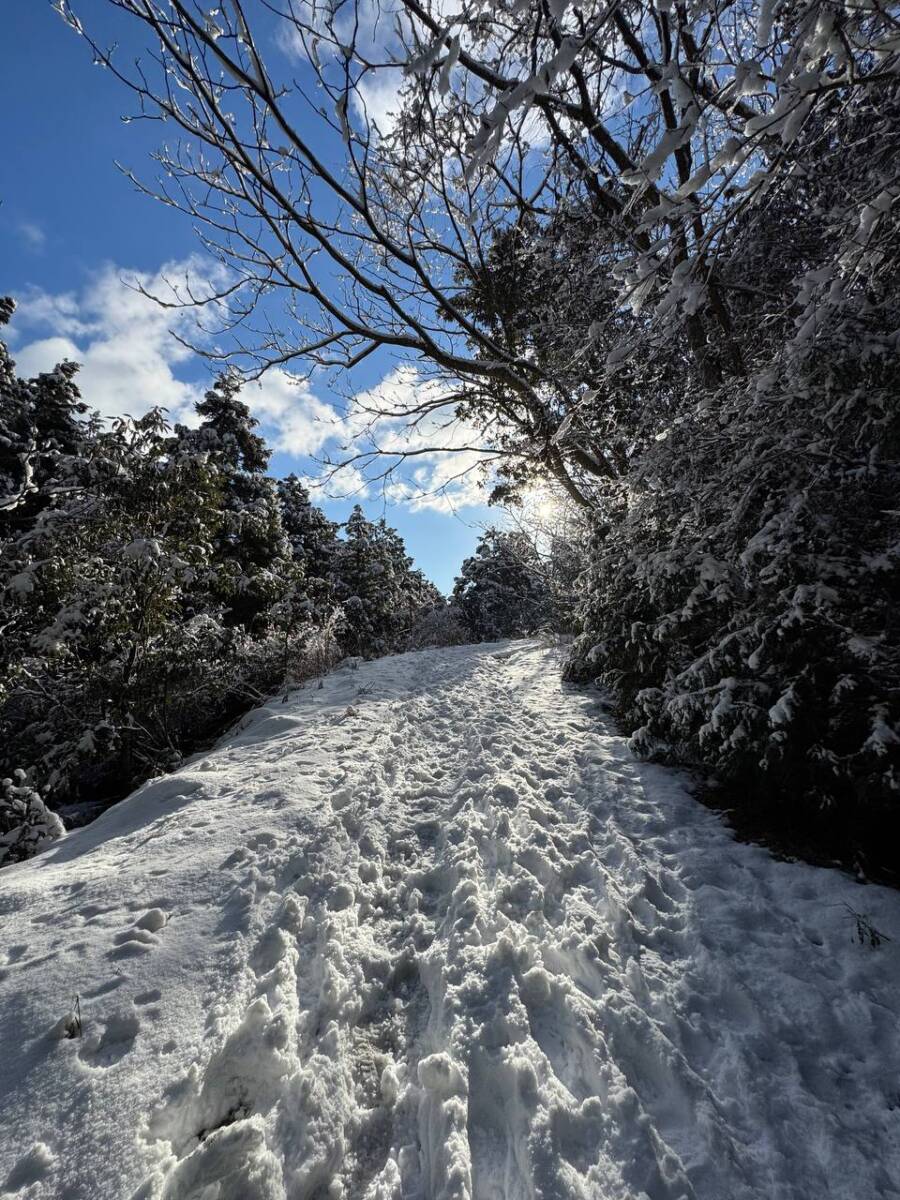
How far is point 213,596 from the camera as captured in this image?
10914 mm

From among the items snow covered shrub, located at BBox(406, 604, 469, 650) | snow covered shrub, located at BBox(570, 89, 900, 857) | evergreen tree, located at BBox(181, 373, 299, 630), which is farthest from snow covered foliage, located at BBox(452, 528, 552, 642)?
snow covered shrub, located at BBox(570, 89, 900, 857)

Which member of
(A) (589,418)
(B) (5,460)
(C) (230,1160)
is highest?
(B) (5,460)

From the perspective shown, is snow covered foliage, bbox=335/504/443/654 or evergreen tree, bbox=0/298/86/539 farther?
snow covered foliage, bbox=335/504/443/654

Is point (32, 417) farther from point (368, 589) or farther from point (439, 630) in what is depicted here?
point (439, 630)

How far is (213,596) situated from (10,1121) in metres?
10.4

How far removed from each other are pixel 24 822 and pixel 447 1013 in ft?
12.8

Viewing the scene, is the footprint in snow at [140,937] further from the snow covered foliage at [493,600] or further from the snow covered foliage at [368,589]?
the snow covered foliage at [493,600]

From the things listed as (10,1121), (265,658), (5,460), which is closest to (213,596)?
(265,658)

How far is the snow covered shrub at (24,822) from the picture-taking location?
378cm

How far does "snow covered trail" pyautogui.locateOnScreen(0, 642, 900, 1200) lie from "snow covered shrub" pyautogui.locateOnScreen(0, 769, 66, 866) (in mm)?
573

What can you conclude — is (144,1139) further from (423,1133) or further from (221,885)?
(221,885)

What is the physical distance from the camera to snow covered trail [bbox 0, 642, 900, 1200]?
1.43 m

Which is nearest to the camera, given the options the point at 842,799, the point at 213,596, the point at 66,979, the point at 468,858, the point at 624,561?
the point at 66,979

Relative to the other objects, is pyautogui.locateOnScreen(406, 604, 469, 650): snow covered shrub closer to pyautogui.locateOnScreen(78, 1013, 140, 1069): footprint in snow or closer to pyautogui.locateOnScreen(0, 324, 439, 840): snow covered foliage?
pyautogui.locateOnScreen(0, 324, 439, 840): snow covered foliage
